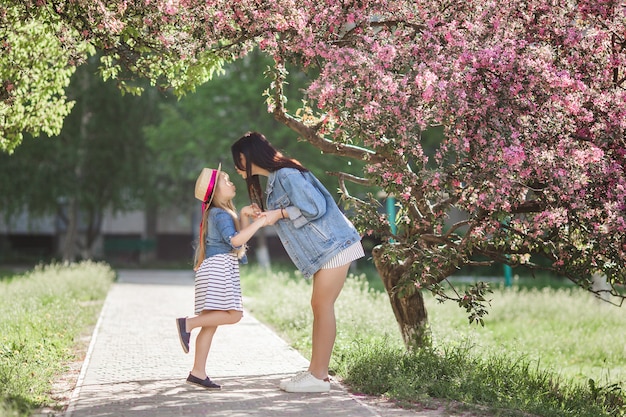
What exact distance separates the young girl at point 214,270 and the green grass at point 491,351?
1340mm

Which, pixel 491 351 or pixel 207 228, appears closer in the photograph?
pixel 207 228

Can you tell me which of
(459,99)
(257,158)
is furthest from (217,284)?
(459,99)

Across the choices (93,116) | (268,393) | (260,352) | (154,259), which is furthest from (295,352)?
(154,259)

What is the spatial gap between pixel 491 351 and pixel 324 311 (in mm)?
3449

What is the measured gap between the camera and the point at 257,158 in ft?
23.0

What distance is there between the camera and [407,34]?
8289mm

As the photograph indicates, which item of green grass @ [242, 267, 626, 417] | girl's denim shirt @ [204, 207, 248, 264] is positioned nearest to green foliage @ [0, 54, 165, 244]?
green grass @ [242, 267, 626, 417]

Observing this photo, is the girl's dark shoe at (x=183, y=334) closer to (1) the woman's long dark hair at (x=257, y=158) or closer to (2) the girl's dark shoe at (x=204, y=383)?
(2) the girl's dark shoe at (x=204, y=383)

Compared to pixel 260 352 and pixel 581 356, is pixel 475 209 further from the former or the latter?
pixel 581 356

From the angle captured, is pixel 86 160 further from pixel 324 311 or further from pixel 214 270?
pixel 324 311

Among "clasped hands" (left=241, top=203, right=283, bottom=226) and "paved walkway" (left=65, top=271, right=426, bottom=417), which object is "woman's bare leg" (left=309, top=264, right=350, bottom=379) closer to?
"paved walkway" (left=65, top=271, right=426, bottom=417)

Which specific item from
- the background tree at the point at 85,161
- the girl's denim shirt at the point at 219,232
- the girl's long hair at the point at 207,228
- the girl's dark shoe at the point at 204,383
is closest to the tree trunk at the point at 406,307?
the girl's long hair at the point at 207,228

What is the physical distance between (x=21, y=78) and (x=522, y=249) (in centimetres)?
624

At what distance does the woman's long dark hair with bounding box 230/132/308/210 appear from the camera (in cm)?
697
